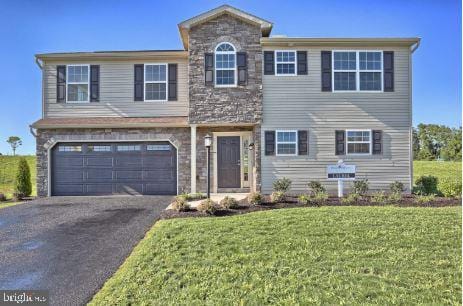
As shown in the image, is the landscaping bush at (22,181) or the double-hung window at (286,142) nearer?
the double-hung window at (286,142)

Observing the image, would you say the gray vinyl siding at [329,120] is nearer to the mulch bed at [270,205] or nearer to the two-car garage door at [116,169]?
the mulch bed at [270,205]

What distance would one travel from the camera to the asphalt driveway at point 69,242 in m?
4.82

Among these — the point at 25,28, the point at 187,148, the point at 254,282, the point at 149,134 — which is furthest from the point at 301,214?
the point at 25,28

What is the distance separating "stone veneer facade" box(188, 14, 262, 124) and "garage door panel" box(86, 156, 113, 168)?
3601mm

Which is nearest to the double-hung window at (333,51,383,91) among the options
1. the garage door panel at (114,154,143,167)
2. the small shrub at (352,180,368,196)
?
the small shrub at (352,180,368,196)

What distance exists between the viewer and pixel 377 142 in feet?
39.5

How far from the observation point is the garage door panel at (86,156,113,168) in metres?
12.6

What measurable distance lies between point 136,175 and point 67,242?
238 inches

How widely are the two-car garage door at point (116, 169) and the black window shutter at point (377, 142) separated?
292 inches

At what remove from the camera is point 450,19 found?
9.29m

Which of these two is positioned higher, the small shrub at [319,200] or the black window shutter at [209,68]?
the black window shutter at [209,68]

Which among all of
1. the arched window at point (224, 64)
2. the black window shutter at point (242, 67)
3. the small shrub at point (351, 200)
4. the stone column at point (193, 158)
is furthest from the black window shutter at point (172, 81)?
the small shrub at point (351, 200)

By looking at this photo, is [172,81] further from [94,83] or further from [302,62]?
[302,62]

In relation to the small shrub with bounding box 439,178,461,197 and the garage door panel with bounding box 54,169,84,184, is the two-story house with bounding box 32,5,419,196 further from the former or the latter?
the small shrub with bounding box 439,178,461,197
